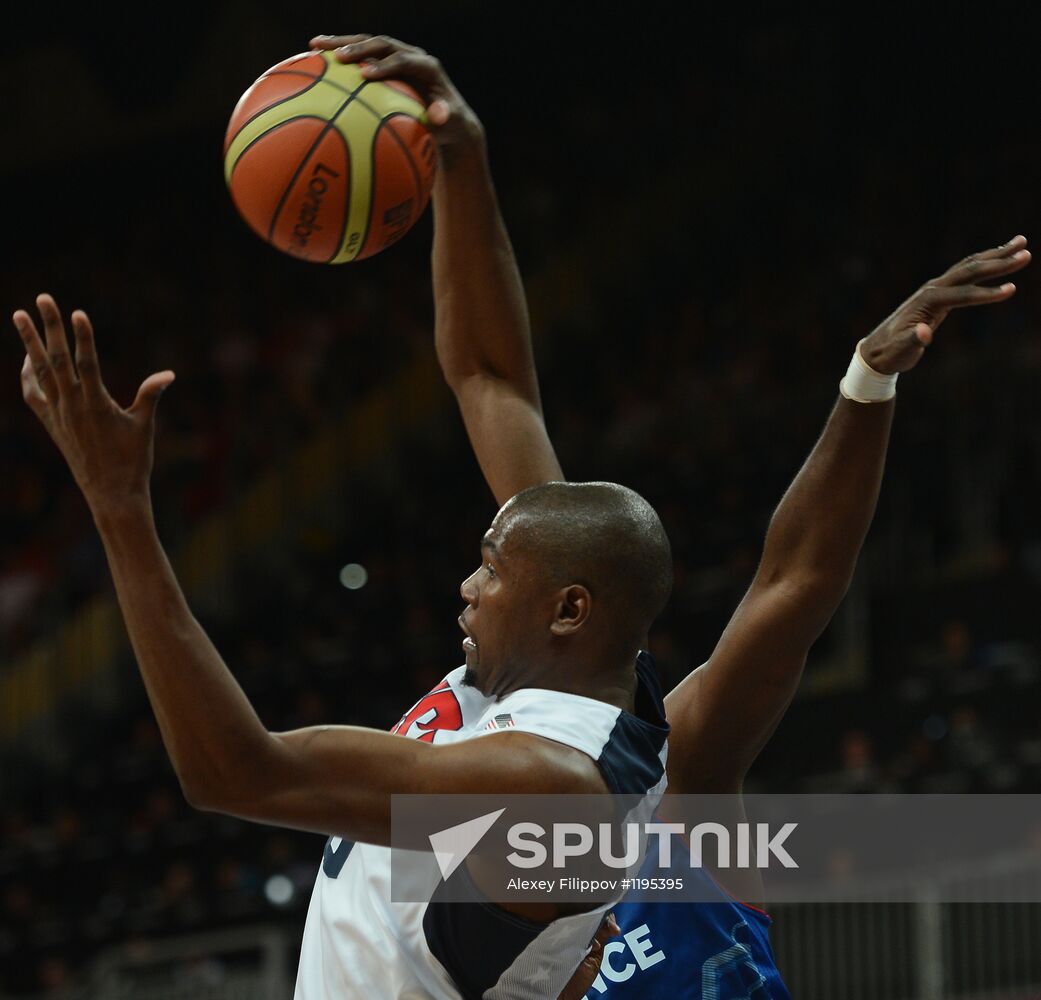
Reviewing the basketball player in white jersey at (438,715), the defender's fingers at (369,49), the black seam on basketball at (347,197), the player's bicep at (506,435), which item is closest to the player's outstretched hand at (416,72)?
the defender's fingers at (369,49)

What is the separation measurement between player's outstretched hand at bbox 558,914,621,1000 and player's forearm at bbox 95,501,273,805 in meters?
0.97

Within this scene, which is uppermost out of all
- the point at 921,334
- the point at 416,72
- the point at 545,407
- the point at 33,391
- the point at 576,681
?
the point at 416,72

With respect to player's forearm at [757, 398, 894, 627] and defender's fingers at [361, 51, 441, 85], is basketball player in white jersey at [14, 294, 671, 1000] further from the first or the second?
defender's fingers at [361, 51, 441, 85]

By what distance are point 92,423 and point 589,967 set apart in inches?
57.7

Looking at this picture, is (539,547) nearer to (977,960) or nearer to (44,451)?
(977,960)

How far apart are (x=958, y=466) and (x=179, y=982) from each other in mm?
5309

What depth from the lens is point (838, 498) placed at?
3.86m

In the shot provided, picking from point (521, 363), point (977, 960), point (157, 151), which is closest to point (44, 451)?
point (157, 151)

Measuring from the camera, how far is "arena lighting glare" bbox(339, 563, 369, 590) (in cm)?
1256

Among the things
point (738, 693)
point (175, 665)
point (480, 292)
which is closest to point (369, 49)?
point (480, 292)

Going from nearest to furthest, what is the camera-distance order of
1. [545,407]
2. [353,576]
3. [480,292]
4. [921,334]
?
1. [921,334]
2. [480,292]
3. [353,576]
4. [545,407]

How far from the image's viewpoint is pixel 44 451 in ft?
47.7

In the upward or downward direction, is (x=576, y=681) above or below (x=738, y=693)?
above

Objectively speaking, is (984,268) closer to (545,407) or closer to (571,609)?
(571,609)
